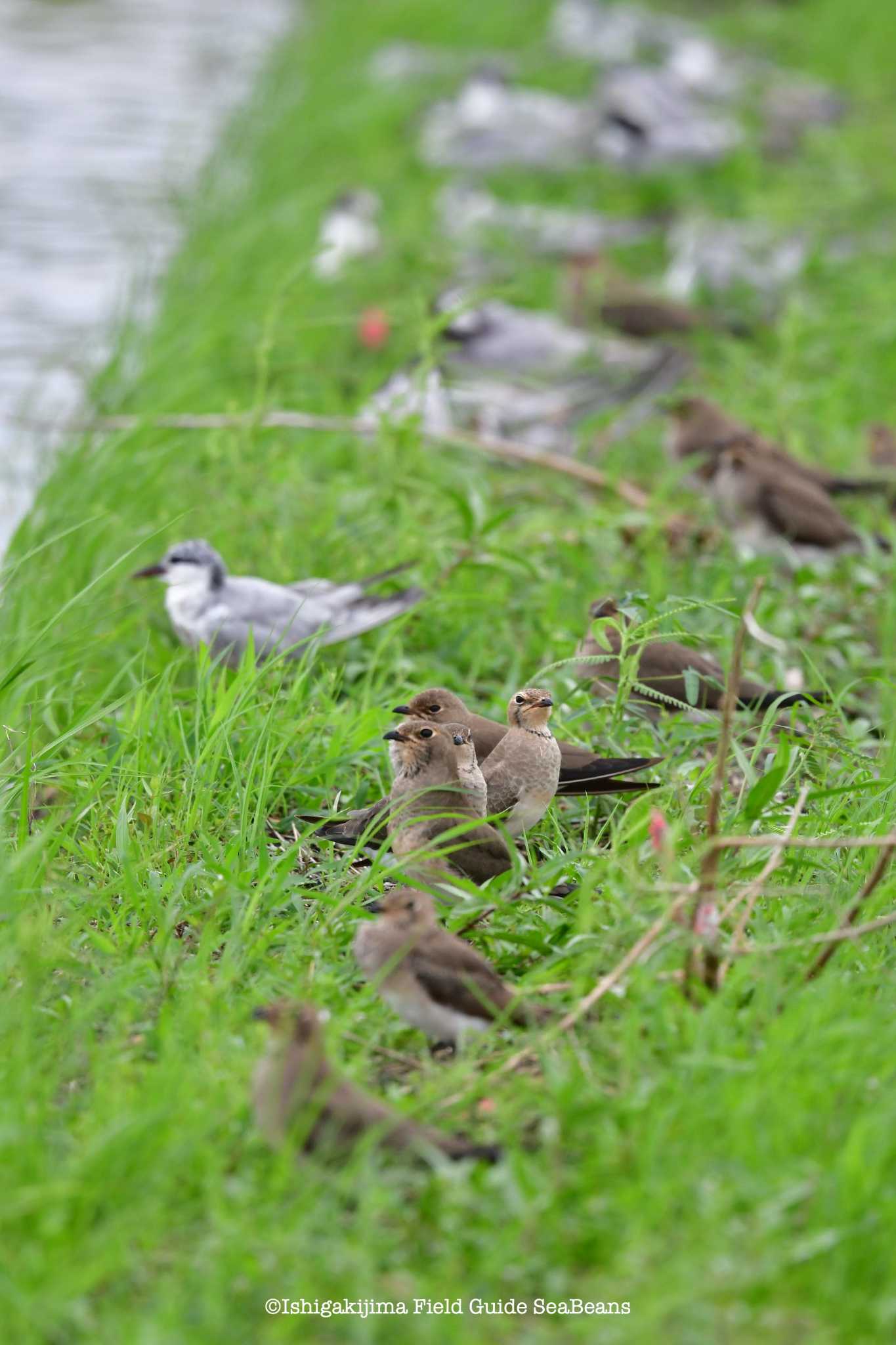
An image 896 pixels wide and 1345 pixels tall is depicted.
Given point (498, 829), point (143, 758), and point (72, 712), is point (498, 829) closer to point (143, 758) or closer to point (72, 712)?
point (143, 758)

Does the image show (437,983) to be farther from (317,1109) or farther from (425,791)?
(425,791)

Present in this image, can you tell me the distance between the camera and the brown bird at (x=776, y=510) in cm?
604

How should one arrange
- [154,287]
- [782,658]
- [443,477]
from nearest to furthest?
[782,658] < [443,477] < [154,287]

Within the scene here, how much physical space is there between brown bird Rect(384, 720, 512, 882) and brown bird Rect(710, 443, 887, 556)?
248 cm

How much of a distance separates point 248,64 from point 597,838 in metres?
16.0

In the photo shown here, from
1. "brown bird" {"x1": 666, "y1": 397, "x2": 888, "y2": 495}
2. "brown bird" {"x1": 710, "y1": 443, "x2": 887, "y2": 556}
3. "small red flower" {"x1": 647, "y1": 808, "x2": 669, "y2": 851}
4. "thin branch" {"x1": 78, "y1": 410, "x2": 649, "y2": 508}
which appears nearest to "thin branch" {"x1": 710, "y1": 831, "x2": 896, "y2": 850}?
"small red flower" {"x1": 647, "y1": 808, "x2": 669, "y2": 851}

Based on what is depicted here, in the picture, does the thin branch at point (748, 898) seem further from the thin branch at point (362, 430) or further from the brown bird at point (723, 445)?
the thin branch at point (362, 430)

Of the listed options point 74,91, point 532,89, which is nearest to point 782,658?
point 532,89

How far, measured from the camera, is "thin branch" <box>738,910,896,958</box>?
3242 mm

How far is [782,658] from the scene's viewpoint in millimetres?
5543

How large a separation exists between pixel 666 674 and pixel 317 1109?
87.2 inches

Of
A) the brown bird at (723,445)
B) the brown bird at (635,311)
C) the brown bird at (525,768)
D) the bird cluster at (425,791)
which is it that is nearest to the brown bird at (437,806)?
the bird cluster at (425,791)

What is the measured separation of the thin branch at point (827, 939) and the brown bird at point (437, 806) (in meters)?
0.69

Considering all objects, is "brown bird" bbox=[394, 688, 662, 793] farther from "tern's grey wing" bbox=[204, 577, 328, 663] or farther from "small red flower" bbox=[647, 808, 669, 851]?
"tern's grey wing" bbox=[204, 577, 328, 663]
